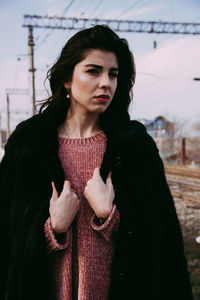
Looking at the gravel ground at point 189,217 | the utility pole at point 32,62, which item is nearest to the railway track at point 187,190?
the gravel ground at point 189,217

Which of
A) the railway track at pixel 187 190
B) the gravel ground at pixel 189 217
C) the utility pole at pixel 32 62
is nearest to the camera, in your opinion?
the gravel ground at pixel 189 217

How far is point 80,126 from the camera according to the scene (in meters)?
1.83

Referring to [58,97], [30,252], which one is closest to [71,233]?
[30,252]

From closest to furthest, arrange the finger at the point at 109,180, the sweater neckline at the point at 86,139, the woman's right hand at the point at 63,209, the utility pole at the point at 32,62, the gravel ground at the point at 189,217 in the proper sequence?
1. the woman's right hand at the point at 63,209
2. the finger at the point at 109,180
3. the sweater neckline at the point at 86,139
4. the gravel ground at the point at 189,217
5. the utility pole at the point at 32,62

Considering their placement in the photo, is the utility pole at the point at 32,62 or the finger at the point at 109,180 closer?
the finger at the point at 109,180

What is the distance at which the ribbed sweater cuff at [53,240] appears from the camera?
1.48m

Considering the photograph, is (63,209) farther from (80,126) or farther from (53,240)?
(80,126)

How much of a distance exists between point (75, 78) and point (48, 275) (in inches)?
38.6

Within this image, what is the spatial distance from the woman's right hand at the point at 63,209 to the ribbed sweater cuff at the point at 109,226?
12 centimetres

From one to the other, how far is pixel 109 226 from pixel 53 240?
0.26m

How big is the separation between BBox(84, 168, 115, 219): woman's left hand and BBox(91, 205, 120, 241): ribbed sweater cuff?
24 millimetres

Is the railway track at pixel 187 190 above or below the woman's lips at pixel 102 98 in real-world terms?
below

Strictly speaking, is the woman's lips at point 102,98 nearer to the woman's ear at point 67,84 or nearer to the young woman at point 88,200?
the young woman at point 88,200

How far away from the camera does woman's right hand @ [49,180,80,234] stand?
4.84 ft
